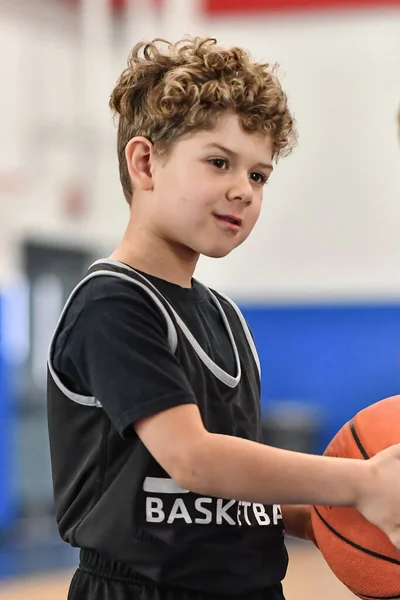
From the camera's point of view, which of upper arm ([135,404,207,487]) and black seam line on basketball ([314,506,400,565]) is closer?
upper arm ([135,404,207,487])

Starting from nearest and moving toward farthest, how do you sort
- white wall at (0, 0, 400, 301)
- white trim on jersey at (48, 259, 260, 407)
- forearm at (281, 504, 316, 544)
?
white trim on jersey at (48, 259, 260, 407) → forearm at (281, 504, 316, 544) → white wall at (0, 0, 400, 301)

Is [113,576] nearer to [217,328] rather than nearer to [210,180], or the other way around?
[217,328]

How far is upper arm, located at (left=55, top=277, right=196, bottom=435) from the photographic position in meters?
1.54

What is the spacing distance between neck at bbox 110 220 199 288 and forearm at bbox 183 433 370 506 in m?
0.36

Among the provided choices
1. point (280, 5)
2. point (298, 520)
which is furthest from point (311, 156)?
point (298, 520)

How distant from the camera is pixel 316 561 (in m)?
6.29

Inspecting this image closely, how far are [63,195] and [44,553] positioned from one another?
9.84 ft

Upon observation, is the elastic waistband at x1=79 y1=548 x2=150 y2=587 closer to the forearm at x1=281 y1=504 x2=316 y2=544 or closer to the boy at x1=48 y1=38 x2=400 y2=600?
the boy at x1=48 y1=38 x2=400 y2=600

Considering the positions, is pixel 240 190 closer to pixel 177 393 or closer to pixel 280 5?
pixel 177 393

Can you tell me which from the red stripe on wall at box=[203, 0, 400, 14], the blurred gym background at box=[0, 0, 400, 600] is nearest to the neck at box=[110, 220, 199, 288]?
the blurred gym background at box=[0, 0, 400, 600]

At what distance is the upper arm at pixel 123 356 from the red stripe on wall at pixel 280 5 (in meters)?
7.23

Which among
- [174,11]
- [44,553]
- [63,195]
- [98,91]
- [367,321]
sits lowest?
[44,553]

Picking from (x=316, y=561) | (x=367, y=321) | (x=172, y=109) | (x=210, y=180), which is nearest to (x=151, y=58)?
(x=172, y=109)

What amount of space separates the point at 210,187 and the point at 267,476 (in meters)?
0.48
